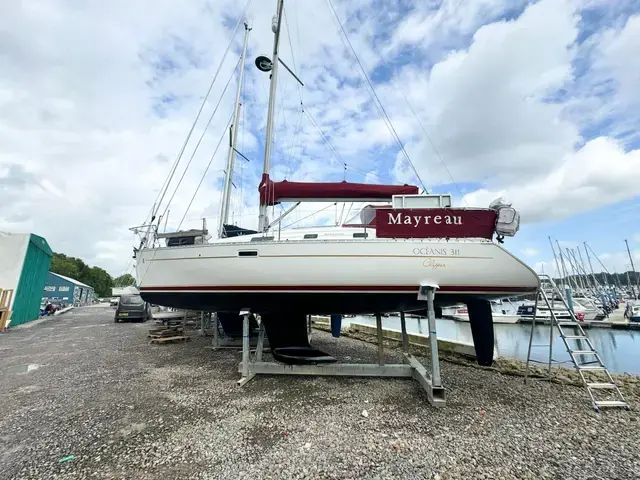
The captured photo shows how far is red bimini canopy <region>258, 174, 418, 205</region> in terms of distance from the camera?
589 centimetres

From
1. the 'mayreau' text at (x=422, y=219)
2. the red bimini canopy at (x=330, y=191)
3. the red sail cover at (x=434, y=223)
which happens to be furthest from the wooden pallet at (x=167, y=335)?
the 'mayreau' text at (x=422, y=219)

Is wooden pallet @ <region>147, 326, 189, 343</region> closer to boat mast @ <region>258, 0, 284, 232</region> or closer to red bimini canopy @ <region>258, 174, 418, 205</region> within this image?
boat mast @ <region>258, 0, 284, 232</region>

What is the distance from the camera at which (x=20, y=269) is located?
1213 centimetres

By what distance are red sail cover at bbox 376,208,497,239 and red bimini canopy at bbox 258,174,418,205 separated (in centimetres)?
116

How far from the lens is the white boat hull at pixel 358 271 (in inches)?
184

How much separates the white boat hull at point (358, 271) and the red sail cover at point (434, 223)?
0.14 m

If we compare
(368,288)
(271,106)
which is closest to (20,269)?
(271,106)

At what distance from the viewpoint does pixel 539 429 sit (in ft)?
11.0

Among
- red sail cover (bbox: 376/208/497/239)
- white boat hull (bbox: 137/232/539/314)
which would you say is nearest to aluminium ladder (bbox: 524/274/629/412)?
white boat hull (bbox: 137/232/539/314)

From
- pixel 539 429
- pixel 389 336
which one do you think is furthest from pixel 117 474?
pixel 389 336

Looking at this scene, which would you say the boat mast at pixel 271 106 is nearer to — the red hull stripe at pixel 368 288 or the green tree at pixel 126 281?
the red hull stripe at pixel 368 288

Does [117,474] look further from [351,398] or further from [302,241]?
[302,241]

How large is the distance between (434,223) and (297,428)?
3.38 m

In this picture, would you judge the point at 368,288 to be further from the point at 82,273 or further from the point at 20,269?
the point at 82,273
